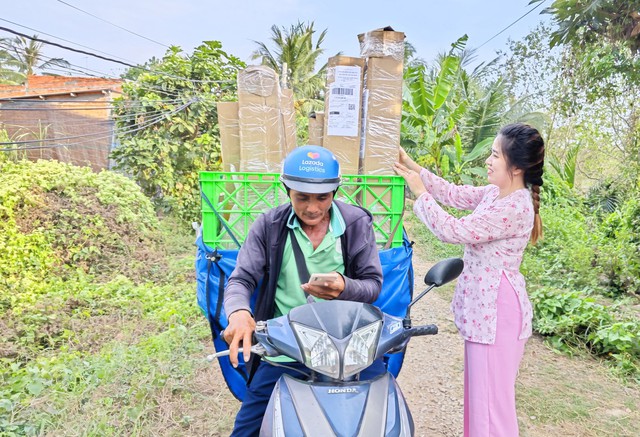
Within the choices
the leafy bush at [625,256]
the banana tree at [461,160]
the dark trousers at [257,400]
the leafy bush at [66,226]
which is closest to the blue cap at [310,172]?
the dark trousers at [257,400]

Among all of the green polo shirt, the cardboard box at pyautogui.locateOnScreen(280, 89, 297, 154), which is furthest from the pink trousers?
the cardboard box at pyautogui.locateOnScreen(280, 89, 297, 154)

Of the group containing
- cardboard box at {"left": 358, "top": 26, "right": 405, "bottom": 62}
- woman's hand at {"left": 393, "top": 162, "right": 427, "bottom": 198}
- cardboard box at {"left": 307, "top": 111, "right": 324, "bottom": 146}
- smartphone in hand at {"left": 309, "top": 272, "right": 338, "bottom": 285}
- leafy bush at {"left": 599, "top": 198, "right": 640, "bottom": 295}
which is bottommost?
leafy bush at {"left": 599, "top": 198, "right": 640, "bottom": 295}

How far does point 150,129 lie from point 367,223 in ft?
26.7

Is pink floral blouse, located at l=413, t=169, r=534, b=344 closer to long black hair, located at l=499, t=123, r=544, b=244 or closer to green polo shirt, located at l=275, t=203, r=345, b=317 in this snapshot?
long black hair, located at l=499, t=123, r=544, b=244

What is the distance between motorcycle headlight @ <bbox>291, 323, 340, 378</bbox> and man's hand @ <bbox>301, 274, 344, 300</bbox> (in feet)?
0.73

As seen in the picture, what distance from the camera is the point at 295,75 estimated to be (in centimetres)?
2180

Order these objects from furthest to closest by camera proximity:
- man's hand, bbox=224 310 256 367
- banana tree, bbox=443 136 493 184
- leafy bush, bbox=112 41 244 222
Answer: banana tree, bbox=443 136 493 184 < leafy bush, bbox=112 41 244 222 < man's hand, bbox=224 310 256 367

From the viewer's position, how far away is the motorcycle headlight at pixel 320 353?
127cm

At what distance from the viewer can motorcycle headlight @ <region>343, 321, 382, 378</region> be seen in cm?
127

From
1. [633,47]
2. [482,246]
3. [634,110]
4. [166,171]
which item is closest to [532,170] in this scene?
[482,246]

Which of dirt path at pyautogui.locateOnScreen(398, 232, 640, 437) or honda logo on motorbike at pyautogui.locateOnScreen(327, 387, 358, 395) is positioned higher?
honda logo on motorbike at pyautogui.locateOnScreen(327, 387, 358, 395)

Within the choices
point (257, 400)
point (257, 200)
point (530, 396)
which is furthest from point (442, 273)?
point (530, 396)

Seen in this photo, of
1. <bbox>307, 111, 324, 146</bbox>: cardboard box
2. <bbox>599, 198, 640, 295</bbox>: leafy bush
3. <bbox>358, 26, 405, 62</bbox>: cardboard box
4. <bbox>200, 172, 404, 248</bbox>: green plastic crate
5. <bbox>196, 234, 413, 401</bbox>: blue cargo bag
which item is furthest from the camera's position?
<bbox>599, 198, 640, 295</bbox>: leafy bush

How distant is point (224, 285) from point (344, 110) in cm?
123
